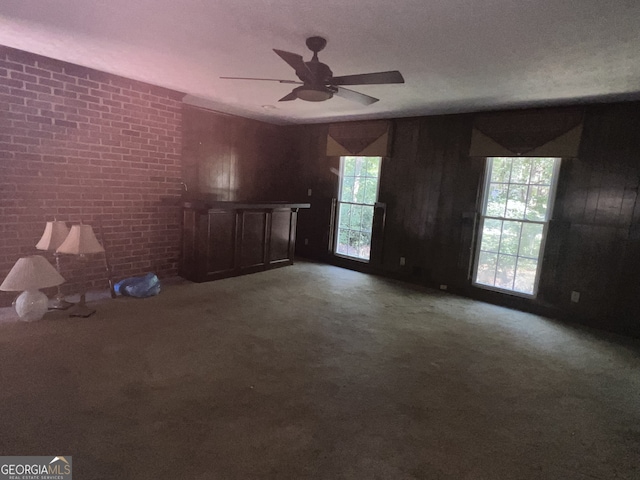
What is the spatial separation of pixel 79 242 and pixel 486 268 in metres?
4.70

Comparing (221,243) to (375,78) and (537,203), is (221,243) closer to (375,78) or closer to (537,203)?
(375,78)

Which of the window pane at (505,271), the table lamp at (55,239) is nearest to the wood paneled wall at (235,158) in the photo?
the table lamp at (55,239)

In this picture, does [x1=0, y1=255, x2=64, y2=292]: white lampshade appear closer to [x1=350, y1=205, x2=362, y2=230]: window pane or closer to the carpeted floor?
the carpeted floor

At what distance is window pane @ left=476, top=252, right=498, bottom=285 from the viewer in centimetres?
469

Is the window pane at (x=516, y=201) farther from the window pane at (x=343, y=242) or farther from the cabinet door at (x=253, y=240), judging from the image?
the cabinet door at (x=253, y=240)

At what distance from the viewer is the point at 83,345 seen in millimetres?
2791

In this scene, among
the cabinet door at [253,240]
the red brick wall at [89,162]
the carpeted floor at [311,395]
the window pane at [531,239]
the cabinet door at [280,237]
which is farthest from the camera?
the cabinet door at [280,237]

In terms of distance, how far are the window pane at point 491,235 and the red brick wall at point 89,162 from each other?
412 cm

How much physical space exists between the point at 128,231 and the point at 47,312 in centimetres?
129

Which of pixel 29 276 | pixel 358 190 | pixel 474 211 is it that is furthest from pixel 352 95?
pixel 29 276

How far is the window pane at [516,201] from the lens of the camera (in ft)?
14.5

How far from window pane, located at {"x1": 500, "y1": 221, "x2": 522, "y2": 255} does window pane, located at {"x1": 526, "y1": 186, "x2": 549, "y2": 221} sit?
185 millimetres

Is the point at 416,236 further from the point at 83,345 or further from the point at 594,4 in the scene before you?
the point at 83,345

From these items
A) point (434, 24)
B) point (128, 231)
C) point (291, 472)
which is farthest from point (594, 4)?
point (128, 231)
